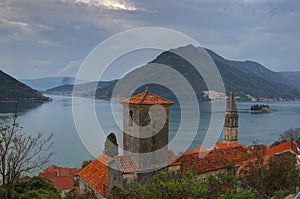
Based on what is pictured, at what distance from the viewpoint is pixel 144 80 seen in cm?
1645

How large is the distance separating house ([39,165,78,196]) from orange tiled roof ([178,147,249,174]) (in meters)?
9.16

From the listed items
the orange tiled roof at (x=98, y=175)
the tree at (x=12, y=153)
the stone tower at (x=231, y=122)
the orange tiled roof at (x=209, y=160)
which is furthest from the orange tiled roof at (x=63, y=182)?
the stone tower at (x=231, y=122)

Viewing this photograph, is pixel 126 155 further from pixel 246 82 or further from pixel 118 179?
pixel 246 82

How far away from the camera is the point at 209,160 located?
14.6 meters

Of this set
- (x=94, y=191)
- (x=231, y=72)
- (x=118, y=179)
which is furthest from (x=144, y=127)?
(x=231, y=72)

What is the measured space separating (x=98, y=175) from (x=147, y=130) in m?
3.44

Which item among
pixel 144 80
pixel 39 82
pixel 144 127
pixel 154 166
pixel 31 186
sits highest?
pixel 39 82

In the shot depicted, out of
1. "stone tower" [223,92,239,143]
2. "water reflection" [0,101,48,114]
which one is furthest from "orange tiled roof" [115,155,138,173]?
"water reflection" [0,101,48,114]

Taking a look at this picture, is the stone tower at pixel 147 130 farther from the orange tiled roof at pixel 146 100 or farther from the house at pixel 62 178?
the house at pixel 62 178

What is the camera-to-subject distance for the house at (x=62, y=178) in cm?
2115

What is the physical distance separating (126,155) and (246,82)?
498 ft

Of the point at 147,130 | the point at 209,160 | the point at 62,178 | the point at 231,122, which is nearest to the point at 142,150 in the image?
the point at 147,130

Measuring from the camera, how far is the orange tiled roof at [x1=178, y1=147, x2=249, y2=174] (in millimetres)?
13487

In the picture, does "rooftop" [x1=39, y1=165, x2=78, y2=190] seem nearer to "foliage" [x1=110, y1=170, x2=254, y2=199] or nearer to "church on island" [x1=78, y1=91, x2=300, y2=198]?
"church on island" [x1=78, y1=91, x2=300, y2=198]
